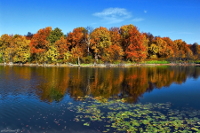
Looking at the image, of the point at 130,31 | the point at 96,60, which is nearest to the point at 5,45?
the point at 96,60

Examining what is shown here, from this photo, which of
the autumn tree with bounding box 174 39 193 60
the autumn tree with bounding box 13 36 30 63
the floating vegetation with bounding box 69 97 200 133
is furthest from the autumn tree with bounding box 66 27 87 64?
the floating vegetation with bounding box 69 97 200 133

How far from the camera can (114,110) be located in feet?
41.4

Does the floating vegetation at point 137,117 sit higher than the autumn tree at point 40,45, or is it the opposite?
the autumn tree at point 40,45

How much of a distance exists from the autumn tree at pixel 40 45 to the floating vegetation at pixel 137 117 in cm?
6125

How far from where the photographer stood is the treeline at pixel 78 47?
67375 mm

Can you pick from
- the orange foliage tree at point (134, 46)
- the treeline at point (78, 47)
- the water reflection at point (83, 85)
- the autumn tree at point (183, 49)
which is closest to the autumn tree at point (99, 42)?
the treeline at point (78, 47)

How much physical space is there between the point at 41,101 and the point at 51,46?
57.9 m

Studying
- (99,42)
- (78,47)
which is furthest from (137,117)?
(78,47)

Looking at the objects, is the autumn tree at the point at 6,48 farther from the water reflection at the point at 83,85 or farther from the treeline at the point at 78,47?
the water reflection at the point at 83,85

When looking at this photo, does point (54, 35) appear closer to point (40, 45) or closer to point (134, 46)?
point (40, 45)

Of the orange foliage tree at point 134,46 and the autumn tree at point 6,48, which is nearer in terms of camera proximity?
the orange foliage tree at point 134,46

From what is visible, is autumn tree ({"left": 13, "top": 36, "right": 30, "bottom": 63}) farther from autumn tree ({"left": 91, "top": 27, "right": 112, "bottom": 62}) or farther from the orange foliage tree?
the orange foliage tree

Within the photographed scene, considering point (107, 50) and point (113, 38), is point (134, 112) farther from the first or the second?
point (113, 38)

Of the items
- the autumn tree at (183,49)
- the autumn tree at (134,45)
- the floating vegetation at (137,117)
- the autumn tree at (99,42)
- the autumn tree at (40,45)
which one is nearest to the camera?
the floating vegetation at (137,117)
